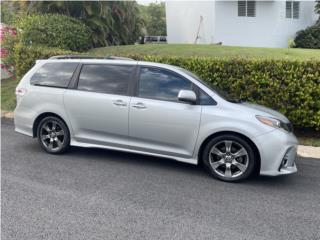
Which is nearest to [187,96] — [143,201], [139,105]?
[139,105]

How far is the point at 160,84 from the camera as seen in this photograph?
5.63 metres

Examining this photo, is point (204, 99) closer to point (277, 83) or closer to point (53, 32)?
point (277, 83)

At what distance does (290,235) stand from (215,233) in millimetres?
749

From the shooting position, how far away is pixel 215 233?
375 centimetres

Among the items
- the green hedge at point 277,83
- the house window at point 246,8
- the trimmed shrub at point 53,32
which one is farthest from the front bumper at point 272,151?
the house window at point 246,8

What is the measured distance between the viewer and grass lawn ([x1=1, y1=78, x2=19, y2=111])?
10048mm

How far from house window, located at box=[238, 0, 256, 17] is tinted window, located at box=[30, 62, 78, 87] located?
14601 millimetres

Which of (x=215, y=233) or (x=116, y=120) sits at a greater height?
(x=116, y=120)

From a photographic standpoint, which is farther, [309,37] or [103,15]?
[309,37]

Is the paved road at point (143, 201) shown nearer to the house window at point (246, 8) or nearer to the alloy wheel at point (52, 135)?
the alloy wheel at point (52, 135)

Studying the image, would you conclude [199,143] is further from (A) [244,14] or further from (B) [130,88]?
(A) [244,14]

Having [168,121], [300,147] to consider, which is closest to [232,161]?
[168,121]

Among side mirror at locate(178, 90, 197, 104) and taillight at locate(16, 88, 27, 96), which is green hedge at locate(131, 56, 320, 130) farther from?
taillight at locate(16, 88, 27, 96)

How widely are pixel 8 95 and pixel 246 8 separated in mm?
12927
